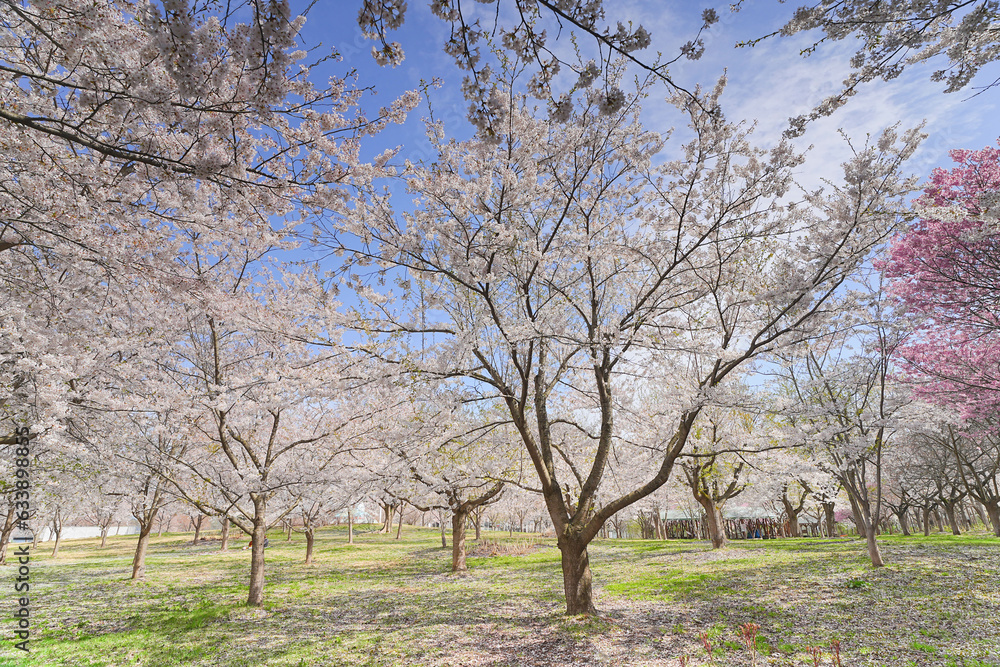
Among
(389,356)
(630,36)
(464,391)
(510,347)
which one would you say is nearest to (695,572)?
(464,391)

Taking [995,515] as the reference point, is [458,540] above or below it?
above

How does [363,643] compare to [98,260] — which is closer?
[98,260]

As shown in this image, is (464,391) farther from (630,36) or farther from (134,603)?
(134,603)

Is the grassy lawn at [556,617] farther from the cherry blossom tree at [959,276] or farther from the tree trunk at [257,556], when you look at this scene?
the cherry blossom tree at [959,276]

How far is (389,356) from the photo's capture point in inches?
291

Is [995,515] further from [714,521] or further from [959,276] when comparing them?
[959,276]

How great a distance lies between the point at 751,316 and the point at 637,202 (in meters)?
3.11

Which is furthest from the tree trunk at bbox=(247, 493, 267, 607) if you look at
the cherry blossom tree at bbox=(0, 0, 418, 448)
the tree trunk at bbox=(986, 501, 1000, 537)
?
the tree trunk at bbox=(986, 501, 1000, 537)

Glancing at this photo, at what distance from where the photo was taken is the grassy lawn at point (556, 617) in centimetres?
605

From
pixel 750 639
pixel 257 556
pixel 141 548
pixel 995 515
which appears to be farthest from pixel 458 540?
pixel 995 515

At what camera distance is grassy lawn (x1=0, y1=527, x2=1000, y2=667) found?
605 cm

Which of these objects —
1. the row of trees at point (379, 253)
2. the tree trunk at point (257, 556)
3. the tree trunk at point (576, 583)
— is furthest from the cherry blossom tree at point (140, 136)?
the tree trunk at point (576, 583)

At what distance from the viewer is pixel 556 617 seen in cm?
782

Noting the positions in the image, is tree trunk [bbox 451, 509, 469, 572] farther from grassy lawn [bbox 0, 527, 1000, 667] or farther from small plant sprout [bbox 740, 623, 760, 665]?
small plant sprout [bbox 740, 623, 760, 665]
